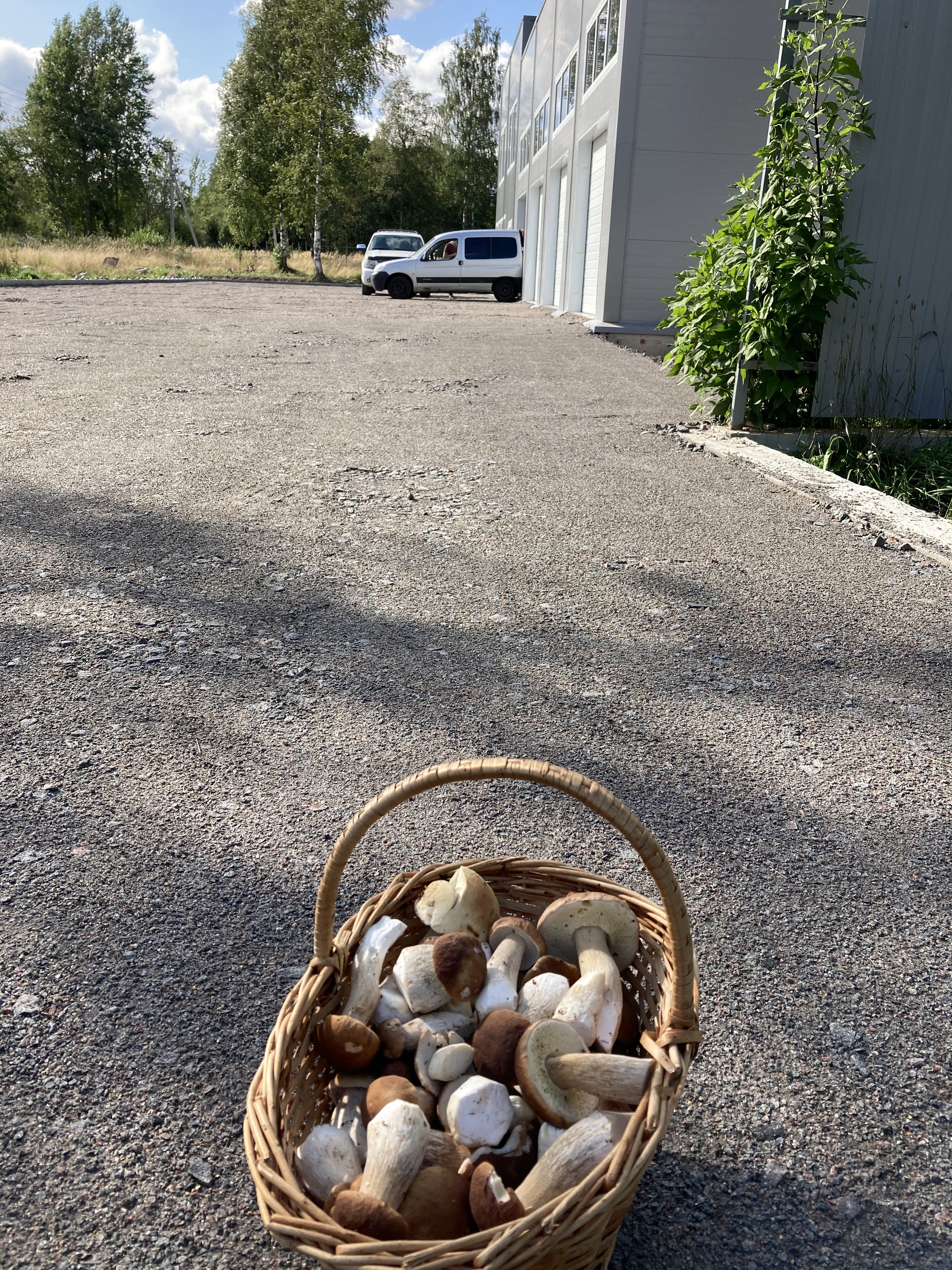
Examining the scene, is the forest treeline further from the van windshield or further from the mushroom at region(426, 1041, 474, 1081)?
the mushroom at region(426, 1041, 474, 1081)

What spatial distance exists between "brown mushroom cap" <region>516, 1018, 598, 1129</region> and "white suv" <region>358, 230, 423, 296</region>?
27.7 meters

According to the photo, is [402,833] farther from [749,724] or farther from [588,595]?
[588,595]

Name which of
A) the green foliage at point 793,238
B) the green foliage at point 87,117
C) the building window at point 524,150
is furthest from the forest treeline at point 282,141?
the green foliage at point 793,238

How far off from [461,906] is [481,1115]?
361 mm

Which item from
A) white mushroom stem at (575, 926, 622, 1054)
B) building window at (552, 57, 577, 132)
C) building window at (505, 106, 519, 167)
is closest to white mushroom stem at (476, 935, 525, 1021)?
white mushroom stem at (575, 926, 622, 1054)

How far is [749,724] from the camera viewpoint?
2871 millimetres

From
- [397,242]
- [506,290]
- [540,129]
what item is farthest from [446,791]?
[397,242]

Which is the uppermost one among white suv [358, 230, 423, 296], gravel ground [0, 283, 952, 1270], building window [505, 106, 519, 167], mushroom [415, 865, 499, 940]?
building window [505, 106, 519, 167]

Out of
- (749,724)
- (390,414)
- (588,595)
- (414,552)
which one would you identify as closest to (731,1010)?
(749,724)

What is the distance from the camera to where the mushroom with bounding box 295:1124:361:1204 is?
127 cm

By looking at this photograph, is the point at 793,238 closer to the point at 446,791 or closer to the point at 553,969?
the point at 446,791

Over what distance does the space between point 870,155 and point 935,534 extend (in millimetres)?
3518

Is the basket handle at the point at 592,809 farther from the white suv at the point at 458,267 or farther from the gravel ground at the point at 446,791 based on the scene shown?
the white suv at the point at 458,267

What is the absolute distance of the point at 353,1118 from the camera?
55.8 inches
